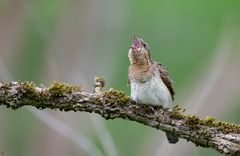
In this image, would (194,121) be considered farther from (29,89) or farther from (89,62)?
(89,62)

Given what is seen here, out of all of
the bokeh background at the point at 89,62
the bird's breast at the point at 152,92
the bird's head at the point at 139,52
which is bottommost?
the bird's breast at the point at 152,92

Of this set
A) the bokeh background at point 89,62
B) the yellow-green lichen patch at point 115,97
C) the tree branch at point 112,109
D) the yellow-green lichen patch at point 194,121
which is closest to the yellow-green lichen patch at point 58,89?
the tree branch at point 112,109

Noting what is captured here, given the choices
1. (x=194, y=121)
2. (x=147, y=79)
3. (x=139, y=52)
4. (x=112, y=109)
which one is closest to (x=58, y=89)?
(x=112, y=109)

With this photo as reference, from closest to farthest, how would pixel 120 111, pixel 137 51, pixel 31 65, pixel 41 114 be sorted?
pixel 120 111 → pixel 137 51 → pixel 41 114 → pixel 31 65

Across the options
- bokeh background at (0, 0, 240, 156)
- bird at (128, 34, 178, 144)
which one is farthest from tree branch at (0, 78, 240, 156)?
bokeh background at (0, 0, 240, 156)

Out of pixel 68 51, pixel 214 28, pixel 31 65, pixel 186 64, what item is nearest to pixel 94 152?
pixel 68 51

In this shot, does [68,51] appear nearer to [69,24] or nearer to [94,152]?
[69,24]

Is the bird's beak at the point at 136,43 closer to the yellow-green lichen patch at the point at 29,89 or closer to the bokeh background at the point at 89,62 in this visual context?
the yellow-green lichen patch at the point at 29,89
